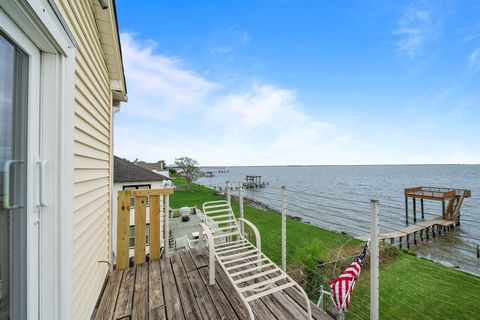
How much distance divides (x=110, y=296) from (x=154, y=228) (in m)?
1.04

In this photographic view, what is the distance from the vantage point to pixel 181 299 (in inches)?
90.8

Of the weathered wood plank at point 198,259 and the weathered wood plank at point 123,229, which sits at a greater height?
the weathered wood plank at point 123,229

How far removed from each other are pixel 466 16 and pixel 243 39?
39.1 ft

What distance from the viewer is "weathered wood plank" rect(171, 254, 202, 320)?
→ 2092mm

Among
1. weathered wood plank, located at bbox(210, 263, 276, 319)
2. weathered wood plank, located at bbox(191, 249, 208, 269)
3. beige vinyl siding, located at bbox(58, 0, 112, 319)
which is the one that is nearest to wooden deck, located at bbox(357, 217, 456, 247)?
weathered wood plank, located at bbox(191, 249, 208, 269)

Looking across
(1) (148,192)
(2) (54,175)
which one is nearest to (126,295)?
(1) (148,192)

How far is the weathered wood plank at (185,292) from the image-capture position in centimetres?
209

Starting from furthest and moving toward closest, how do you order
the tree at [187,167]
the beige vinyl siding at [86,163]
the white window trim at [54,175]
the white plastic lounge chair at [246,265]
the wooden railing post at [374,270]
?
1. the tree at [187,167]
2. the white plastic lounge chair at [246,265]
3. the wooden railing post at [374,270]
4. the beige vinyl siding at [86,163]
5. the white window trim at [54,175]

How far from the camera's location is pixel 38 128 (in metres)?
1.14

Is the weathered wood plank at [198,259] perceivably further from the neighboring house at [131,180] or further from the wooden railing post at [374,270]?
the neighboring house at [131,180]

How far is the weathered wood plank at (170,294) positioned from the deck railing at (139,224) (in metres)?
0.34

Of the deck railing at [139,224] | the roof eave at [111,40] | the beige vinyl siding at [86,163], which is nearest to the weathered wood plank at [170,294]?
the deck railing at [139,224]

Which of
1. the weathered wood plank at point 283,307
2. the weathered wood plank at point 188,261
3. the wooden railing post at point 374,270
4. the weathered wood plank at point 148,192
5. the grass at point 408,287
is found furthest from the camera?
the grass at point 408,287

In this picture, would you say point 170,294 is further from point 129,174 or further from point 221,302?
point 129,174
